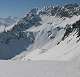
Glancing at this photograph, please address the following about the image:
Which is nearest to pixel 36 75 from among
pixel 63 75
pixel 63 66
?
pixel 63 75

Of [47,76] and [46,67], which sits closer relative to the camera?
[47,76]

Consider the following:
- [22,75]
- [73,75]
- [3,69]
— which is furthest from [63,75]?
[3,69]

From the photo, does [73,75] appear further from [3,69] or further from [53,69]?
[3,69]

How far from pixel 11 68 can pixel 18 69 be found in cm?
83

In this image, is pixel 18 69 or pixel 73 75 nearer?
pixel 73 75

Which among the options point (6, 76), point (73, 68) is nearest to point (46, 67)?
point (73, 68)

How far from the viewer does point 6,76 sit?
1462 centimetres

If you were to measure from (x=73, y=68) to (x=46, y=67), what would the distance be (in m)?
2.10

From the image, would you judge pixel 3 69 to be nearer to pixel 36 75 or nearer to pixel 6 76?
pixel 6 76

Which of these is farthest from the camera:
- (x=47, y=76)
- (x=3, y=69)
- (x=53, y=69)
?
(x=3, y=69)

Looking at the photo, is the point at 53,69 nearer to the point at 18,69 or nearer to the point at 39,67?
the point at 39,67

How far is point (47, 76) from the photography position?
13.9 meters

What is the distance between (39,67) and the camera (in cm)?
1666

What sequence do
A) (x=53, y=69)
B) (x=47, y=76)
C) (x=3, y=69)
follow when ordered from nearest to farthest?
1. (x=47, y=76)
2. (x=53, y=69)
3. (x=3, y=69)
